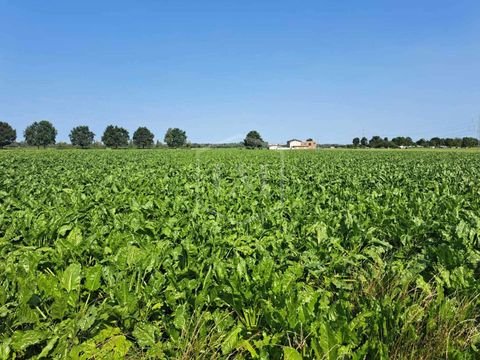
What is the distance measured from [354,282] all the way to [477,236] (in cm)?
178

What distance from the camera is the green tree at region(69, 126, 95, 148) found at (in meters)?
134

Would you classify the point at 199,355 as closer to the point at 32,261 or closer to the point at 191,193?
the point at 32,261

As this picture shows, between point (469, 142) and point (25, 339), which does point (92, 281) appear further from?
point (469, 142)

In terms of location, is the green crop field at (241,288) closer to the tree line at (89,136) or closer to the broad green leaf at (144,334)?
the broad green leaf at (144,334)

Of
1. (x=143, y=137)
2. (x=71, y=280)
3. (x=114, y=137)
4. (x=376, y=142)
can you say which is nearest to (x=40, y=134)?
(x=114, y=137)

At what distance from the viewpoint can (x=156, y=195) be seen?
7.67 meters

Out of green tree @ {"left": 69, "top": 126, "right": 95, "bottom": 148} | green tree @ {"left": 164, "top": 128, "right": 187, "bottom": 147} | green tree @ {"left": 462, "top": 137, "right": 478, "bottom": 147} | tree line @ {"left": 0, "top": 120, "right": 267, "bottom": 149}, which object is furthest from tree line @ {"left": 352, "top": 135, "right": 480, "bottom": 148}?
green tree @ {"left": 69, "top": 126, "right": 95, "bottom": 148}

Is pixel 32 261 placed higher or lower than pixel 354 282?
higher

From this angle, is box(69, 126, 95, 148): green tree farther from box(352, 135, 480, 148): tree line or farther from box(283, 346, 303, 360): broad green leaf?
box(283, 346, 303, 360): broad green leaf

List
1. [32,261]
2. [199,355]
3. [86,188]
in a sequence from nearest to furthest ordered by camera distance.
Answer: [199,355], [32,261], [86,188]

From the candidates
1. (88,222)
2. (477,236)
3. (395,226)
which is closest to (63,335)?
(88,222)

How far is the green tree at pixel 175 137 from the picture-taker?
138 metres

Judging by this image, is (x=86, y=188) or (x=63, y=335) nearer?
(x=63, y=335)

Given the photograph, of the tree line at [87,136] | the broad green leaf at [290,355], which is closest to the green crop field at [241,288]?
the broad green leaf at [290,355]
